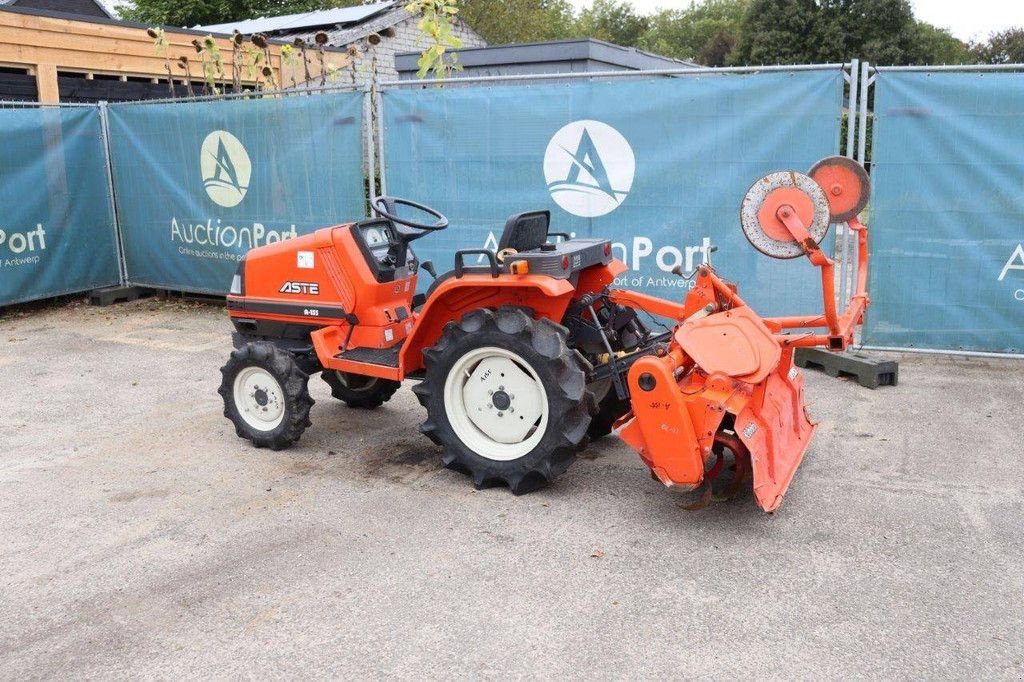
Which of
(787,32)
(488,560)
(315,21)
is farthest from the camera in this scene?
(787,32)

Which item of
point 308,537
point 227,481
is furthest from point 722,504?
point 227,481

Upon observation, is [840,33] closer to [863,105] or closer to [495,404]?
[863,105]

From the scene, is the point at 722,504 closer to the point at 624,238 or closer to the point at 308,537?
the point at 308,537

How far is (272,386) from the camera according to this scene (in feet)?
16.8

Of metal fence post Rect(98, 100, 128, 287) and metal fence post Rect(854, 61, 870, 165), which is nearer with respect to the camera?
metal fence post Rect(854, 61, 870, 165)

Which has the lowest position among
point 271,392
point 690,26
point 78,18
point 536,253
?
point 271,392

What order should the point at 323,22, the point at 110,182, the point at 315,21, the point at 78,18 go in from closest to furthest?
the point at 110,182, the point at 78,18, the point at 323,22, the point at 315,21

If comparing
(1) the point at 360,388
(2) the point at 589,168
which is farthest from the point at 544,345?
(2) the point at 589,168

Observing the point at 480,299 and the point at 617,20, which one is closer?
the point at 480,299

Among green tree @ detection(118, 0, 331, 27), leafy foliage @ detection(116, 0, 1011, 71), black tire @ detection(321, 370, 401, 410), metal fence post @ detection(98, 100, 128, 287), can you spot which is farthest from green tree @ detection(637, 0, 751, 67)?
black tire @ detection(321, 370, 401, 410)

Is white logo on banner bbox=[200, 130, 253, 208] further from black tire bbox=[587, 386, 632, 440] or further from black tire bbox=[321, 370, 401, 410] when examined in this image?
black tire bbox=[587, 386, 632, 440]

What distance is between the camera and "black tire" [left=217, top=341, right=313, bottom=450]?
498 centimetres

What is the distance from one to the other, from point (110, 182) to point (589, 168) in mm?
6058

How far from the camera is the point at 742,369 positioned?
3.87 m
